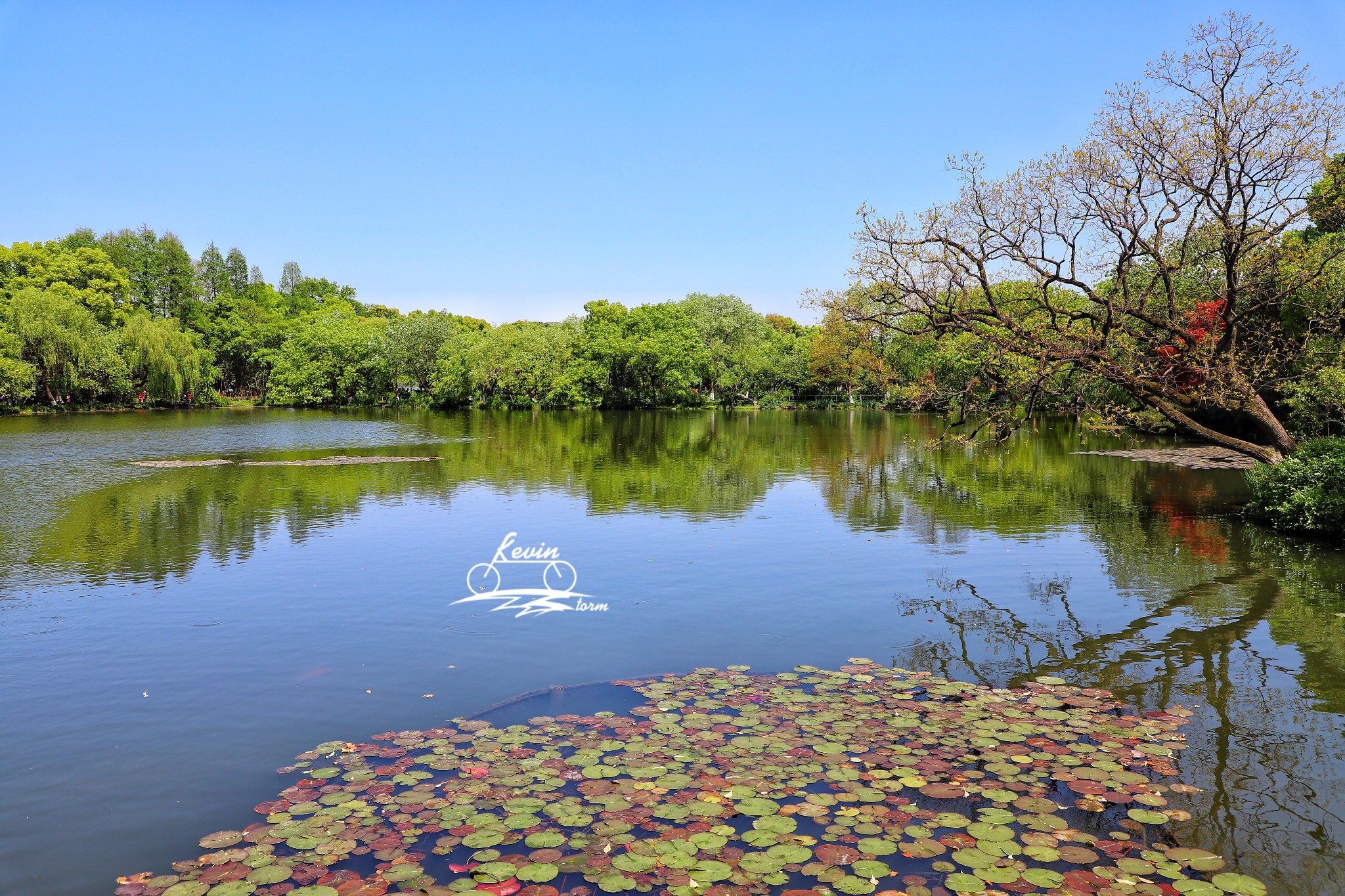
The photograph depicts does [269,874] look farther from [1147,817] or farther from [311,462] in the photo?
[311,462]

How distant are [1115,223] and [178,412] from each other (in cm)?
9003

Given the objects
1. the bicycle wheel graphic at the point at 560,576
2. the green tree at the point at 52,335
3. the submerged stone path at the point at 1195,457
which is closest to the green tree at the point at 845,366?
the submerged stone path at the point at 1195,457

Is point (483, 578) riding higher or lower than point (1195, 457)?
lower

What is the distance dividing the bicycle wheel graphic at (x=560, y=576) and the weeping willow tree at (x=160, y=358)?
8228 cm

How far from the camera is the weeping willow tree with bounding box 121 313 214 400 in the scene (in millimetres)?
82125

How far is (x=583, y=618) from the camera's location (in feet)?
44.4

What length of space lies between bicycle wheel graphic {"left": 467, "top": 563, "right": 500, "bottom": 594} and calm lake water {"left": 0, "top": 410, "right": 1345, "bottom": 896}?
2.03ft

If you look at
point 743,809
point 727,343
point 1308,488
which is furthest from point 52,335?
point 1308,488

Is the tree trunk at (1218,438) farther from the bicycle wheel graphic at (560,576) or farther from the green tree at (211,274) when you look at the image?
the green tree at (211,274)

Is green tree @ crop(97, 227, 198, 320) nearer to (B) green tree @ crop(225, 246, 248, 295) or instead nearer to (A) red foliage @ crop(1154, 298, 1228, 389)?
(B) green tree @ crop(225, 246, 248, 295)

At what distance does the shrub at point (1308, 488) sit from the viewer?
19.2m

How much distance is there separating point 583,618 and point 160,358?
86031 mm

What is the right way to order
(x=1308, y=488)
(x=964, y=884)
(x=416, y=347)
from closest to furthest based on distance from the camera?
Result: (x=964, y=884) < (x=1308, y=488) < (x=416, y=347)

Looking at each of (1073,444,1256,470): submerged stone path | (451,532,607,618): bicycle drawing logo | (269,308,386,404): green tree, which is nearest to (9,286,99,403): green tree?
(269,308,386,404): green tree
